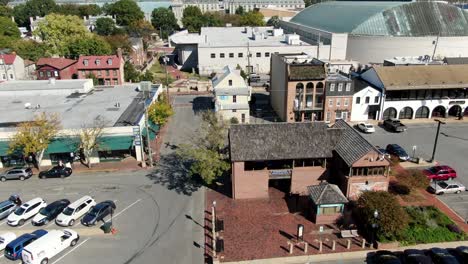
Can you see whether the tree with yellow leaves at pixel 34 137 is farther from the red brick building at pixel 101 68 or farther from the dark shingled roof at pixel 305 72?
the red brick building at pixel 101 68

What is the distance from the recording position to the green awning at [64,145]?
150ft

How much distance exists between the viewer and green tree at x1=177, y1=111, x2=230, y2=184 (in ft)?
127

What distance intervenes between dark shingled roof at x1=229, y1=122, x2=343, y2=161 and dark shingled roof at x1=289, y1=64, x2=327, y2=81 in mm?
20452

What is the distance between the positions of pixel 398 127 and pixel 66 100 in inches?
2167

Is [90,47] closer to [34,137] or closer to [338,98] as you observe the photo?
[34,137]

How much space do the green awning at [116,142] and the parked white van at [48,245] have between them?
608 inches

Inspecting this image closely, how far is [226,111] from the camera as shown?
6075cm

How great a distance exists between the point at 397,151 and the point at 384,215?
20.3m

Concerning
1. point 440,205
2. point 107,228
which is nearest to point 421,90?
point 440,205

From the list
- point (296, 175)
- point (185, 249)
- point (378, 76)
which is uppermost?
point (378, 76)

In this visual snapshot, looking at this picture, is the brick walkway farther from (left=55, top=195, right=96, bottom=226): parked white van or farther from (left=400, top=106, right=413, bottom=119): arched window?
(left=55, top=195, right=96, bottom=226): parked white van

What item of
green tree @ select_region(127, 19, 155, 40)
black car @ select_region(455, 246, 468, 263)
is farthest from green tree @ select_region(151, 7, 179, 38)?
black car @ select_region(455, 246, 468, 263)

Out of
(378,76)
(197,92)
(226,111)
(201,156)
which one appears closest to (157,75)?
(197,92)

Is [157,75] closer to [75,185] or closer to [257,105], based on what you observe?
[257,105]
